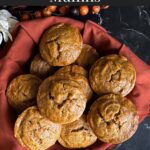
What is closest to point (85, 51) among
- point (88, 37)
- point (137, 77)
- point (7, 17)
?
point (88, 37)

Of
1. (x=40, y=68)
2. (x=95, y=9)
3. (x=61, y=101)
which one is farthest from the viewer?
(x=95, y=9)

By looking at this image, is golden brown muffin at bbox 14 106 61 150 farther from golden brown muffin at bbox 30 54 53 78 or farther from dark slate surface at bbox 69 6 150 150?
dark slate surface at bbox 69 6 150 150

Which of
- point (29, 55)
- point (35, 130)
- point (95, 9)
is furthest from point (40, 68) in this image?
point (95, 9)

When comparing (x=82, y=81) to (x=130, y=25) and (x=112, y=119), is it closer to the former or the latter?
(x=112, y=119)

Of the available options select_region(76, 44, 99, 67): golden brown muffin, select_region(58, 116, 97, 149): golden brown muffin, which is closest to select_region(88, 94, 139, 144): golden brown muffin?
select_region(58, 116, 97, 149): golden brown muffin

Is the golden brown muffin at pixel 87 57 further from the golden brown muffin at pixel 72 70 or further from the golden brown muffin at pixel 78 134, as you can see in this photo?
the golden brown muffin at pixel 78 134

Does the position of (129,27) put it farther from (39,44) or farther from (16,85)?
(16,85)

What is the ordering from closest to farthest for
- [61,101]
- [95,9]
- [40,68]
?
[61,101]
[40,68]
[95,9]

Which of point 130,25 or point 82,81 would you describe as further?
point 130,25
